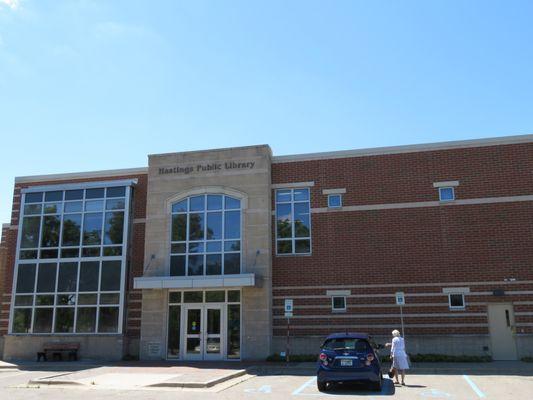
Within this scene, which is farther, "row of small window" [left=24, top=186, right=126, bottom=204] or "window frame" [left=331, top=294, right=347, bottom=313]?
"row of small window" [left=24, top=186, right=126, bottom=204]

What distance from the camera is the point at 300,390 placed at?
562 inches

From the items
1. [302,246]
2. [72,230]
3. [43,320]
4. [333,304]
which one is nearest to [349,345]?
[333,304]

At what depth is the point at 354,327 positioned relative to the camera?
2253cm

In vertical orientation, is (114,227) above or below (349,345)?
above

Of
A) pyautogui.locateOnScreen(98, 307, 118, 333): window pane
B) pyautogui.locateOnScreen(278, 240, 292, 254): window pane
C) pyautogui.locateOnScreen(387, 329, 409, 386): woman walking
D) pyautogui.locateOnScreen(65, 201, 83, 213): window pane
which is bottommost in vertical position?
pyautogui.locateOnScreen(387, 329, 409, 386): woman walking

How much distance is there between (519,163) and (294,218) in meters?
9.78

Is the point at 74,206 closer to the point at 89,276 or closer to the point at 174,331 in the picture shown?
the point at 89,276

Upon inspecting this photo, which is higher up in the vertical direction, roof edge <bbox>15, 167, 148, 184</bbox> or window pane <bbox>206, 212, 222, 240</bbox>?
roof edge <bbox>15, 167, 148, 184</bbox>

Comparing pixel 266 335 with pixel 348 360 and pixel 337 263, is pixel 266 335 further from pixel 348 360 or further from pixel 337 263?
pixel 348 360

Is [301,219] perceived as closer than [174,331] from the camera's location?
No

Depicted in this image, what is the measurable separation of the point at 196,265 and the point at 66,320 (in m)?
6.71

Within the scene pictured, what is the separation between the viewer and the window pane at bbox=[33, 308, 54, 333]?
25.1 meters

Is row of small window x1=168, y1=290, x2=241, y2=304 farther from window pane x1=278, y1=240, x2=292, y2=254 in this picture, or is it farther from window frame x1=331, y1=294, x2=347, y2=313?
window frame x1=331, y1=294, x2=347, y2=313

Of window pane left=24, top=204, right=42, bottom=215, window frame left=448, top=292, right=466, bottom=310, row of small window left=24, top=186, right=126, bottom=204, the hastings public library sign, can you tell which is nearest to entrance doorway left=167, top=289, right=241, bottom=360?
the hastings public library sign
